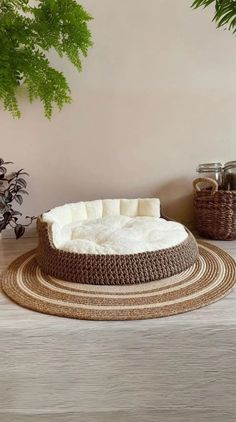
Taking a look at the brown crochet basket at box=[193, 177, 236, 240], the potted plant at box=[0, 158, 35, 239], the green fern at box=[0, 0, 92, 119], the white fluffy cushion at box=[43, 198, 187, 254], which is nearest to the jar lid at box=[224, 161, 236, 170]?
the brown crochet basket at box=[193, 177, 236, 240]

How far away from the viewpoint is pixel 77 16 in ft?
3.14

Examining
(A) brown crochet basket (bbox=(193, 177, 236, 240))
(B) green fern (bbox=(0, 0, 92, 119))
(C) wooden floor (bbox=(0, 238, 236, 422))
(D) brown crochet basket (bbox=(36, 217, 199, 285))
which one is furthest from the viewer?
(A) brown crochet basket (bbox=(193, 177, 236, 240))

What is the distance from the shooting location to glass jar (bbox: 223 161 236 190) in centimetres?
116

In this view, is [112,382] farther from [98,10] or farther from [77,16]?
[98,10]

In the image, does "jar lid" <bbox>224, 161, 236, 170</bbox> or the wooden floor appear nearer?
the wooden floor

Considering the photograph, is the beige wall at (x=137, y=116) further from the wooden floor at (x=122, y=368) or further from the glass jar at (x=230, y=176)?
the wooden floor at (x=122, y=368)

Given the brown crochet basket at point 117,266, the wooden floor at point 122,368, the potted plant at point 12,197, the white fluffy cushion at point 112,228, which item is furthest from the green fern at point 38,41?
the wooden floor at point 122,368

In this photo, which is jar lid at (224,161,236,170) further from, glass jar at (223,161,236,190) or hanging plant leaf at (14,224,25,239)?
hanging plant leaf at (14,224,25,239)

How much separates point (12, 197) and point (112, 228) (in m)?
0.45

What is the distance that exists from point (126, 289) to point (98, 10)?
100 centimetres

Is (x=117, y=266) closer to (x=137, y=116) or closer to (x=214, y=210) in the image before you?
(x=214, y=210)

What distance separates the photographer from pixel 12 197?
46.1 inches

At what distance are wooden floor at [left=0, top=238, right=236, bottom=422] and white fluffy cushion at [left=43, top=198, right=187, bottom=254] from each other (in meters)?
0.22

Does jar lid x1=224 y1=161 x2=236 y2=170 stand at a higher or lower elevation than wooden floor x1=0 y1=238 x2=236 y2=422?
higher
